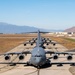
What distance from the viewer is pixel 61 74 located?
38406 millimetres

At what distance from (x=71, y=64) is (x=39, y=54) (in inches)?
331

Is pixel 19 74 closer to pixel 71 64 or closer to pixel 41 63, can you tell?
pixel 41 63

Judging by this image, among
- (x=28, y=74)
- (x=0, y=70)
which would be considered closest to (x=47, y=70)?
(x=28, y=74)

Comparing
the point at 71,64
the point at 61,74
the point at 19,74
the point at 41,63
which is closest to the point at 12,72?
the point at 19,74

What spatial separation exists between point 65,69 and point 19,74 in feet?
31.3

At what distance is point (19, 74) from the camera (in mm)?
38562

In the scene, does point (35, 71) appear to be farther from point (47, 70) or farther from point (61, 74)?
point (61, 74)

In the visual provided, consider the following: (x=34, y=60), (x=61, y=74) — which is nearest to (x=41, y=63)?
(x=34, y=60)

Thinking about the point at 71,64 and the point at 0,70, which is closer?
the point at 0,70

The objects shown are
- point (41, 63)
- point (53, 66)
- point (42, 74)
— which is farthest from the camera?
point (53, 66)

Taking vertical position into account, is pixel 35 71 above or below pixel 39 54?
below

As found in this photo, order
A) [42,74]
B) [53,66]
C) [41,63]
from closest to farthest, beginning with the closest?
[42,74]
[41,63]
[53,66]

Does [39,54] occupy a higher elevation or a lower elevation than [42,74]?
higher

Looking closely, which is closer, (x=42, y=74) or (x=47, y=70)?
(x=42, y=74)
